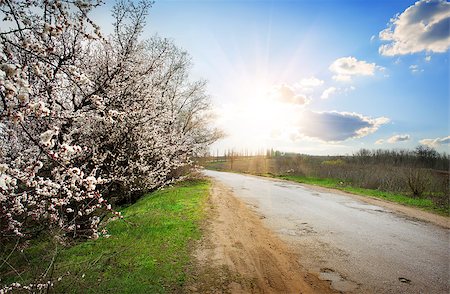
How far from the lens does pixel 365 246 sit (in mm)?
8062

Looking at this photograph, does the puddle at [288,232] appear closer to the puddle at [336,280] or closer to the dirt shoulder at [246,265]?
the dirt shoulder at [246,265]

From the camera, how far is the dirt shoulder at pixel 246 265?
559 cm

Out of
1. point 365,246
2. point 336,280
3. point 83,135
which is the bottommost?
point 336,280

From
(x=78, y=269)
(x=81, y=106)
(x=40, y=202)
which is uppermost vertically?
(x=81, y=106)

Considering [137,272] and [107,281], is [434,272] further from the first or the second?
[107,281]

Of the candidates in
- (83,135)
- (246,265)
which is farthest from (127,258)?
(83,135)

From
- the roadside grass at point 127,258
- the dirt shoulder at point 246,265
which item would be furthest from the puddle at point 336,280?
the roadside grass at point 127,258

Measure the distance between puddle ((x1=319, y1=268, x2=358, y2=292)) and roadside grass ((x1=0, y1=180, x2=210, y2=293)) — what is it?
2.87 meters

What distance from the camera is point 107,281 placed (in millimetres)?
5668

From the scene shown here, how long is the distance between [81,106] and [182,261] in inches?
195

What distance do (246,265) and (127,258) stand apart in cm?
270

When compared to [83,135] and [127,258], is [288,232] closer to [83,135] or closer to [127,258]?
[127,258]

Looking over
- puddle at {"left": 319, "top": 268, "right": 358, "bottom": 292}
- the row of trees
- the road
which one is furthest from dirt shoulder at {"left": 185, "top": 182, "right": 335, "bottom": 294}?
the row of trees

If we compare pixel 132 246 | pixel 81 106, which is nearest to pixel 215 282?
pixel 132 246
